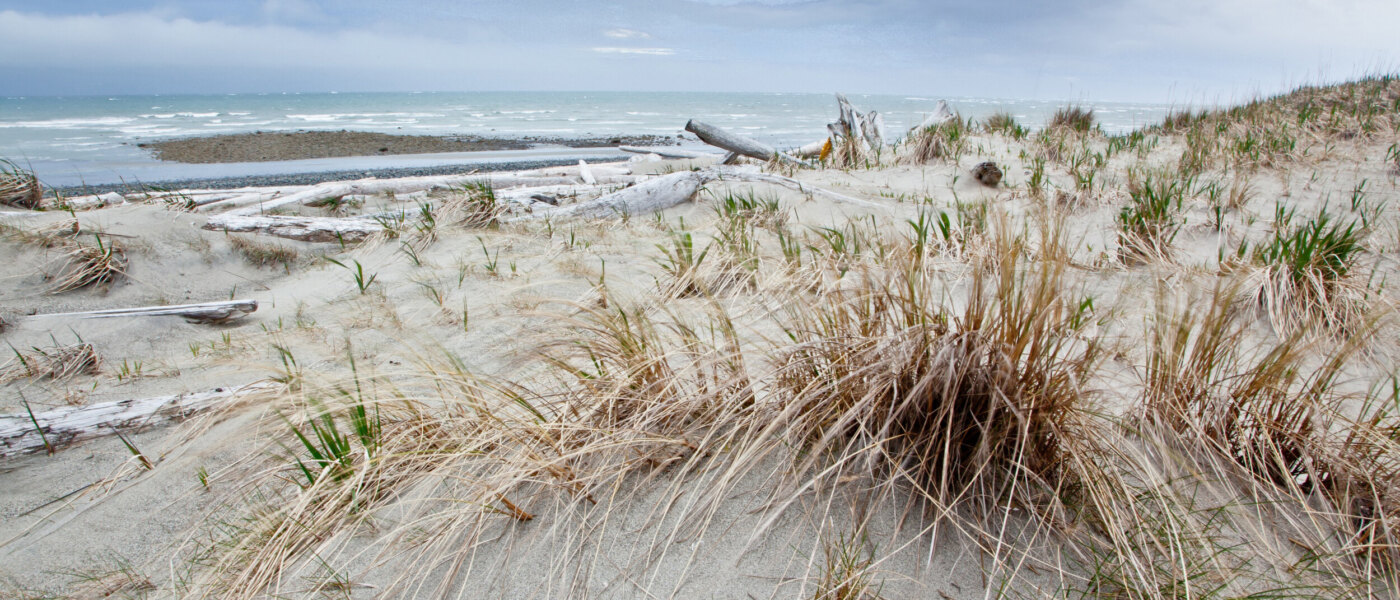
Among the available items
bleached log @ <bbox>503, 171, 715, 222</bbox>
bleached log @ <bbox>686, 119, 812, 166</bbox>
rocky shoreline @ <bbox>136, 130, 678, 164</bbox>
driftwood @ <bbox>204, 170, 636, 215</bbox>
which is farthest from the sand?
rocky shoreline @ <bbox>136, 130, 678, 164</bbox>

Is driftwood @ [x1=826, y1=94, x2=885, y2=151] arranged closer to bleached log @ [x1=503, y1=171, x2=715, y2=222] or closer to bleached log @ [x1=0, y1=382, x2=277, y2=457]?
bleached log @ [x1=503, y1=171, x2=715, y2=222]

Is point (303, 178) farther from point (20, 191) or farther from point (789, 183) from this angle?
point (789, 183)

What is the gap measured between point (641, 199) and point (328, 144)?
1855 cm

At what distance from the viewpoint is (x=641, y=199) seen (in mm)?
5898

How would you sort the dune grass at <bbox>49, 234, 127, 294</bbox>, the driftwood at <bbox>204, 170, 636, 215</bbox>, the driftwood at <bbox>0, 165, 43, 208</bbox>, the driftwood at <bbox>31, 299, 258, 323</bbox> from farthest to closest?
the driftwood at <bbox>204, 170, 636, 215</bbox>
the driftwood at <bbox>0, 165, 43, 208</bbox>
the dune grass at <bbox>49, 234, 127, 294</bbox>
the driftwood at <bbox>31, 299, 258, 323</bbox>

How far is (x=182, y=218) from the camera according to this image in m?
5.09

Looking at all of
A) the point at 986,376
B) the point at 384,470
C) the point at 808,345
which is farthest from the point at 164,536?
the point at 986,376

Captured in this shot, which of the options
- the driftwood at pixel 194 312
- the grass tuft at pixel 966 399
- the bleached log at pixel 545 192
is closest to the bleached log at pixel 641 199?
the bleached log at pixel 545 192

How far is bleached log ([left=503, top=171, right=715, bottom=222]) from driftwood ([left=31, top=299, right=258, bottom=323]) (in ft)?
7.16

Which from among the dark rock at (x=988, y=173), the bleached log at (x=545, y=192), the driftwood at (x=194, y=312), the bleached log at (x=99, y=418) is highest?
the dark rock at (x=988, y=173)

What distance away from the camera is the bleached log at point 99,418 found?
229cm

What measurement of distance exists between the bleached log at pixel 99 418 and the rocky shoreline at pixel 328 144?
17225mm

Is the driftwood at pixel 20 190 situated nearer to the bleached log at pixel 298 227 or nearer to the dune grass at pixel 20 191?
the dune grass at pixel 20 191

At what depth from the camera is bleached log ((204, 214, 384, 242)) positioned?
4996 millimetres
